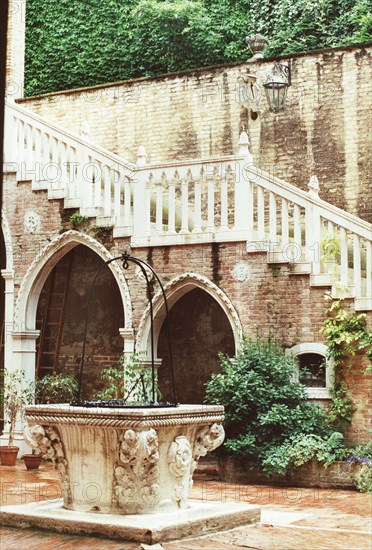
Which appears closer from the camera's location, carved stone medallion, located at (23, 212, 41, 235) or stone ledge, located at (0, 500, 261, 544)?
stone ledge, located at (0, 500, 261, 544)

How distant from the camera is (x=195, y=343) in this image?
15.5 meters

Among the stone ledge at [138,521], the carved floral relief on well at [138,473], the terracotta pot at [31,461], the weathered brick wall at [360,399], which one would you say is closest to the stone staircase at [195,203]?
the weathered brick wall at [360,399]

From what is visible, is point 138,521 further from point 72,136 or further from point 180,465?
point 72,136

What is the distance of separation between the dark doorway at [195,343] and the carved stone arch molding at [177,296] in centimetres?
150

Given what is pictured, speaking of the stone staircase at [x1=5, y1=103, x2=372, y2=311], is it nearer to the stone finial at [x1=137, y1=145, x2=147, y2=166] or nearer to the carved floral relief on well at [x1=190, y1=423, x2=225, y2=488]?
the stone finial at [x1=137, y1=145, x2=147, y2=166]

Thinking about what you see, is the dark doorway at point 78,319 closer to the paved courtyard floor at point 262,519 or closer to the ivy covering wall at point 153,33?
the paved courtyard floor at point 262,519

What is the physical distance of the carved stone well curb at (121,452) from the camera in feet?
24.2

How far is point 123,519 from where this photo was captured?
287 inches

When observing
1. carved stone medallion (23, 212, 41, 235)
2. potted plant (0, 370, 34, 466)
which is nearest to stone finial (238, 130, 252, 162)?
carved stone medallion (23, 212, 41, 235)

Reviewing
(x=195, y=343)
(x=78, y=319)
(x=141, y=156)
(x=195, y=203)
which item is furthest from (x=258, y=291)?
(x=78, y=319)

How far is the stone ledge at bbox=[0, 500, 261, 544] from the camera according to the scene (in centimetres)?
701

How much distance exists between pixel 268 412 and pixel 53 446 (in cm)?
430

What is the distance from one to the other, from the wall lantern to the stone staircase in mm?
1593

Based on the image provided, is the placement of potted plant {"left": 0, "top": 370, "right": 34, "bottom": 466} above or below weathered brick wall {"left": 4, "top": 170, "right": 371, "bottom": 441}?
below
